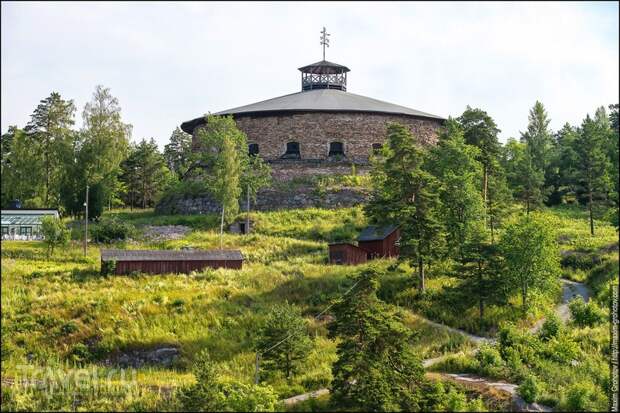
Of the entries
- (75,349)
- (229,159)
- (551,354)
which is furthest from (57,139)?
(551,354)

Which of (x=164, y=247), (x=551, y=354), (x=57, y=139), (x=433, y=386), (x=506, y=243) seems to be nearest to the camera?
(x=433, y=386)

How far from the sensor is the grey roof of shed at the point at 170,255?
31.7 meters

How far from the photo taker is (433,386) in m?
20.1

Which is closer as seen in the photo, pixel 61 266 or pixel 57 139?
pixel 61 266

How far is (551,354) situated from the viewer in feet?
78.1

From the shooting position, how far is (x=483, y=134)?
40.8m

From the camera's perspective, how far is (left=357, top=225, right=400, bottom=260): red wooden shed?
3569 cm

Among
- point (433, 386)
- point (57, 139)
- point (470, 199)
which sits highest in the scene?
point (57, 139)

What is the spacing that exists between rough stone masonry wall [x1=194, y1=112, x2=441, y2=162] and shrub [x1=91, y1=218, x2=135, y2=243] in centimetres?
1300

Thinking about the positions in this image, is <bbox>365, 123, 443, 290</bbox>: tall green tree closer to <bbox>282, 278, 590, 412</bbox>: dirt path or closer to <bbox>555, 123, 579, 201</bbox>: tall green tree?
<bbox>282, 278, 590, 412</bbox>: dirt path

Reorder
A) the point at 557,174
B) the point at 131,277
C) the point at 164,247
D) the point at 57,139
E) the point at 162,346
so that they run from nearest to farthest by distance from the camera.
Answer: the point at 162,346
the point at 131,277
the point at 164,247
the point at 57,139
the point at 557,174

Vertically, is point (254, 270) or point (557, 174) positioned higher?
point (557, 174)

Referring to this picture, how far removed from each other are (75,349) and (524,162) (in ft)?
101

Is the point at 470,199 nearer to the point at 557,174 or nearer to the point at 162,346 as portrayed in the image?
the point at 162,346
